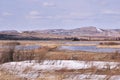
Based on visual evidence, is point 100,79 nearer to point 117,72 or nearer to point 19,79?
point 19,79

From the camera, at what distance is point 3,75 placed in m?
13.9

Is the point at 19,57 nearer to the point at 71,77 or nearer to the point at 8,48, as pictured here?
the point at 8,48

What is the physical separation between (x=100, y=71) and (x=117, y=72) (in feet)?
2.37

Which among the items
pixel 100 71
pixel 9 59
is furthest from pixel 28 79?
pixel 9 59

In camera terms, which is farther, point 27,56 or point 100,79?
point 27,56

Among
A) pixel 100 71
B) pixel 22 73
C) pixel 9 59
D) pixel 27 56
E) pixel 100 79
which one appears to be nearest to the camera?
pixel 100 79

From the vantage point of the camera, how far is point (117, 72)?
18484 millimetres

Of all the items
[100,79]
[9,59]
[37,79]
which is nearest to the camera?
[37,79]

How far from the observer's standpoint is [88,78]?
1478 centimetres

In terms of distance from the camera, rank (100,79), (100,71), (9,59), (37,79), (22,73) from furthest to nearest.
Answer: (9,59)
(100,71)
(22,73)
(100,79)
(37,79)

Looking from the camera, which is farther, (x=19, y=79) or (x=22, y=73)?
(x=22, y=73)

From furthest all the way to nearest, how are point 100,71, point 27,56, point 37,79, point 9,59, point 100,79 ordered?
point 27,56
point 9,59
point 100,71
point 100,79
point 37,79

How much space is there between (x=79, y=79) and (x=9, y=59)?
13.2 metres

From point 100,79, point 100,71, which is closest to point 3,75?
point 100,79
